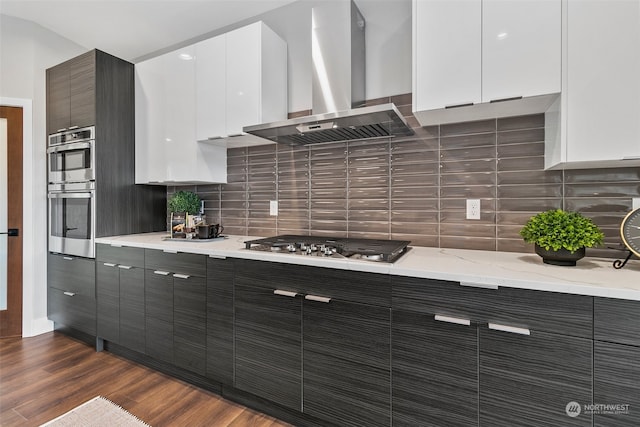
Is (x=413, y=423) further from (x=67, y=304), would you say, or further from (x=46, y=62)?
(x=46, y=62)

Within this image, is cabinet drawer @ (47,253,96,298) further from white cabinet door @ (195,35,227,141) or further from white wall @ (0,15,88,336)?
white cabinet door @ (195,35,227,141)

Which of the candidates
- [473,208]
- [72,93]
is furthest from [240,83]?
[473,208]

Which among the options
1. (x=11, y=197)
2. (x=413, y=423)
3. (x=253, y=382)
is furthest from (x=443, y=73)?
(x=11, y=197)

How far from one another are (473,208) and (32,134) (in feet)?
12.5

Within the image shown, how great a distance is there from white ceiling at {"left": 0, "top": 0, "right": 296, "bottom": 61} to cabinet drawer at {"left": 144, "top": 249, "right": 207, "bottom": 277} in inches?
77.5

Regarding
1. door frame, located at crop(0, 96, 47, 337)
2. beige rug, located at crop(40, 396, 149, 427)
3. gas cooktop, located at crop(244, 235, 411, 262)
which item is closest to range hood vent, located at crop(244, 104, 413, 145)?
gas cooktop, located at crop(244, 235, 411, 262)

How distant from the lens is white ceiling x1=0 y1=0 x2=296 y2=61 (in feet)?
8.14

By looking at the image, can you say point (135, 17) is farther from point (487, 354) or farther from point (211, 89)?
point (487, 354)

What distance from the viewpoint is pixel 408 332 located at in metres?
1.35

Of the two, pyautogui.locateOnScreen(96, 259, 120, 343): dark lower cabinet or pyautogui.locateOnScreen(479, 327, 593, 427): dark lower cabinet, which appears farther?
pyautogui.locateOnScreen(96, 259, 120, 343): dark lower cabinet

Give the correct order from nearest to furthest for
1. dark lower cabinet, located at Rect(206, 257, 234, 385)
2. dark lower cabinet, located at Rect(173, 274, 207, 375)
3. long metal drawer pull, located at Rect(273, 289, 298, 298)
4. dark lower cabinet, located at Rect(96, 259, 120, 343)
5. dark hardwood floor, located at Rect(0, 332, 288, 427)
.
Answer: long metal drawer pull, located at Rect(273, 289, 298, 298) → dark hardwood floor, located at Rect(0, 332, 288, 427) → dark lower cabinet, located at Rect(206, 257, 234, 385) → dark lower cabinet, located at Rect(173, 274, 207, 375) → dark lower cabinet, located at Rect(96, 259, 120, 343)

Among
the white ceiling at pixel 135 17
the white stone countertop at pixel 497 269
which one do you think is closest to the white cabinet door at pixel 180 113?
the white ceiling at pixel 135 17

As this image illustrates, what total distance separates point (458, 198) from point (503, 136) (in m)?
0.42

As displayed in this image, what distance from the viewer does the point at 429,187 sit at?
6.44 feet
